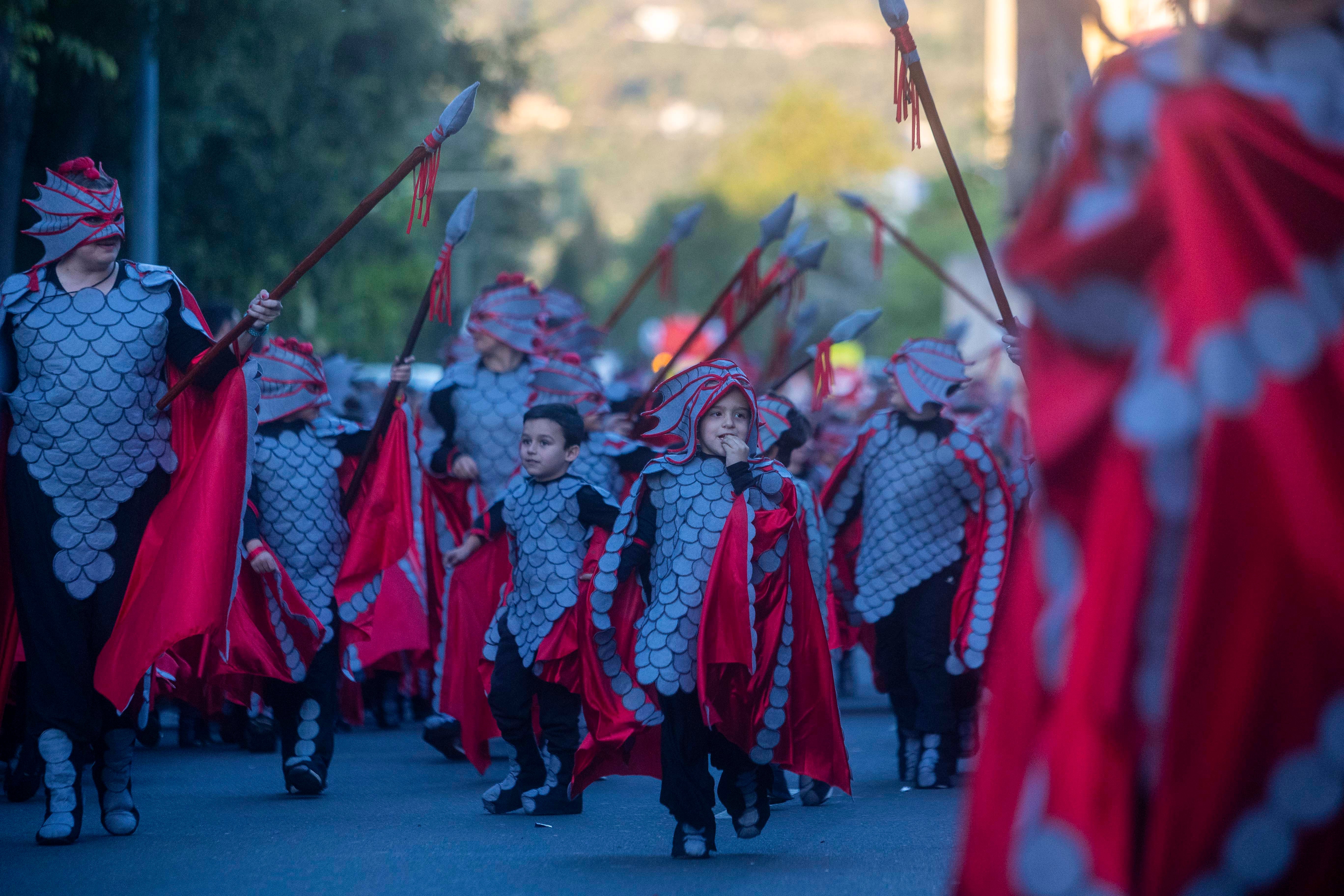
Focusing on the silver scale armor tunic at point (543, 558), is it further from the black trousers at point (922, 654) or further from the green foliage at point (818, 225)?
the green foliage at point (818, 225)

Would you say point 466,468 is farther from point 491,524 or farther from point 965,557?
point 965,557

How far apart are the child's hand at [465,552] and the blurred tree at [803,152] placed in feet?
252

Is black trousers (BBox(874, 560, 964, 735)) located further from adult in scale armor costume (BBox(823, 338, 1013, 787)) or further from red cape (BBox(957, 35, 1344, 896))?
red cape (BBox(957, 35, 1344, 896))

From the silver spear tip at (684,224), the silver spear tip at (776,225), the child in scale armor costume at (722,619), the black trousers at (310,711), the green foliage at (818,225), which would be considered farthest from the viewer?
the green foliage at (818,225)

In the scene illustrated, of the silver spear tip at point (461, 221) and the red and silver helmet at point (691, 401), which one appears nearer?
the red and silver helmet at point (691, 401)

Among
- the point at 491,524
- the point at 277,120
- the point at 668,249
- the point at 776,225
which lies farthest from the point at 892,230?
the point at 277,120

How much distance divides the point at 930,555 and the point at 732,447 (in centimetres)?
217

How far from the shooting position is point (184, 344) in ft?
20.1

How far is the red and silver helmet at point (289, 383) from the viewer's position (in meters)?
7.68

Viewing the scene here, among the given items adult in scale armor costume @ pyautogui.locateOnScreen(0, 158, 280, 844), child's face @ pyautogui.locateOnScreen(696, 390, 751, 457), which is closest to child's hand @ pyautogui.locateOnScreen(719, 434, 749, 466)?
child's face @ pyautogui.locateOnScreen(696, 390, 751, 457)

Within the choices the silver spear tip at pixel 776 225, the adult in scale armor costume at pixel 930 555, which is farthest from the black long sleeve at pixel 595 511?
the silver spear tip at pixel 776 225

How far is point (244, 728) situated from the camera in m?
9.16

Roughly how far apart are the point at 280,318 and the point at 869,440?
1046 centimetres

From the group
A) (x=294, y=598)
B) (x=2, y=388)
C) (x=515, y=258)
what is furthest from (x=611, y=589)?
(x=515, y=258)
